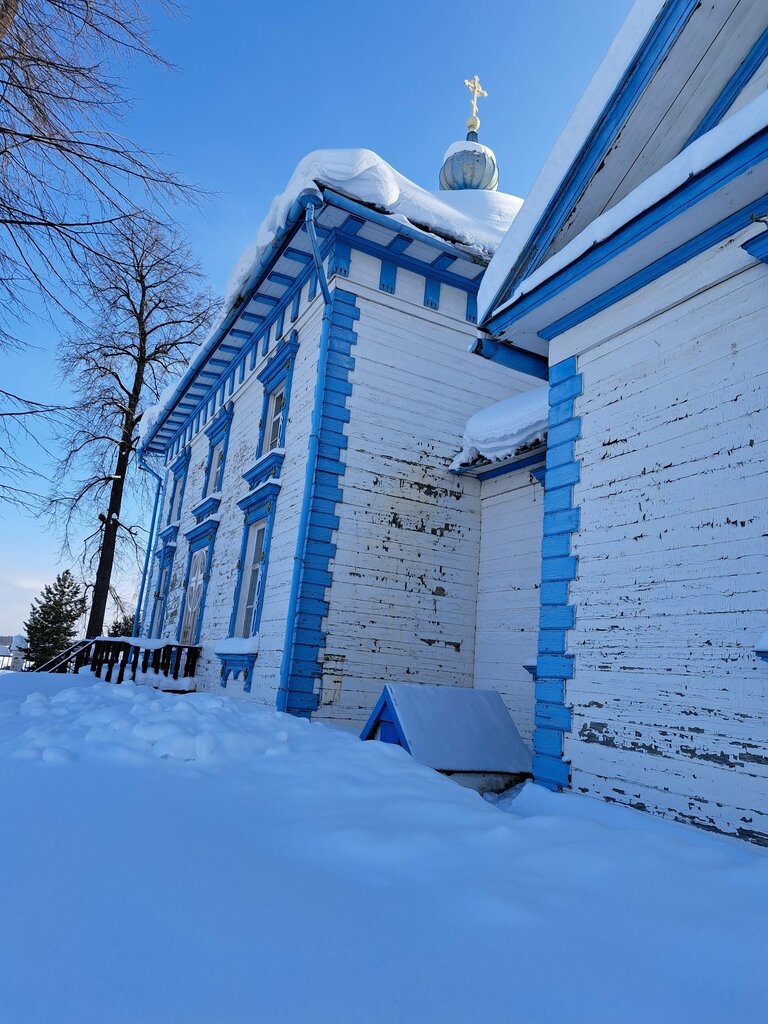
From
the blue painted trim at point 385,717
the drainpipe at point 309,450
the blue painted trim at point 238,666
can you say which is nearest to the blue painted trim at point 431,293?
the drainpipe at point 309,450

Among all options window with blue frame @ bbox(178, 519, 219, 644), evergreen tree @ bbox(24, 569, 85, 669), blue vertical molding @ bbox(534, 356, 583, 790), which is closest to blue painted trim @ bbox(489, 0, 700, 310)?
blue vertical molding @ bbox(534, 356, 583, 790)

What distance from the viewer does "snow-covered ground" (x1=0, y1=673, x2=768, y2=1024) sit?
5.23 ft

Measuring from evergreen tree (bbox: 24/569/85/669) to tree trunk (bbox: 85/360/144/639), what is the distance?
678 inches

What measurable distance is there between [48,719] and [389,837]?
326 centimetres

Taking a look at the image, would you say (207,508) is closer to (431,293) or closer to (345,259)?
(345,259)

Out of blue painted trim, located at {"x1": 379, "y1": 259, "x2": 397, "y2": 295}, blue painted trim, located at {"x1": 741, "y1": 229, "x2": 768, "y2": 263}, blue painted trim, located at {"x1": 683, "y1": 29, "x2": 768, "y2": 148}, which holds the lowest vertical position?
blue painted trim, located at {"x1": 741, "y1": 229, "x2": 768, "y2": 263}

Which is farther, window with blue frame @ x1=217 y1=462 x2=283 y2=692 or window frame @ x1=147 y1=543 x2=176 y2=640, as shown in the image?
window frame @ x1=147 y1=543 x2=176 y2=640

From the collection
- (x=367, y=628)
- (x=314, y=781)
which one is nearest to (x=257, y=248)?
(x=367, y=628)

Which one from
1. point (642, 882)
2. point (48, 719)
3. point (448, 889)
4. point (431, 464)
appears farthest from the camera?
point (431, 464)

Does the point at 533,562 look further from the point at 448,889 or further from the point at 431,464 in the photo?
the point at 448,889

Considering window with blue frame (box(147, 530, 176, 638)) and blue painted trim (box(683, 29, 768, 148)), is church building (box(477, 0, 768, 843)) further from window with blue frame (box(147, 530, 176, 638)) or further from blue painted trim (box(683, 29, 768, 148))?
window with blue frame (box(147, 530, 176, 638))

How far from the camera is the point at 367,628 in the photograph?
829 centimetres

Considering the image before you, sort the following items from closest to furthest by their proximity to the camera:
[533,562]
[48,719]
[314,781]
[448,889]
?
1. [448,889]
2. [314,781]
3. [48,719]
4. [533,562]

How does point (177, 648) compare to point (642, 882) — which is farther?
point (177, 648)
